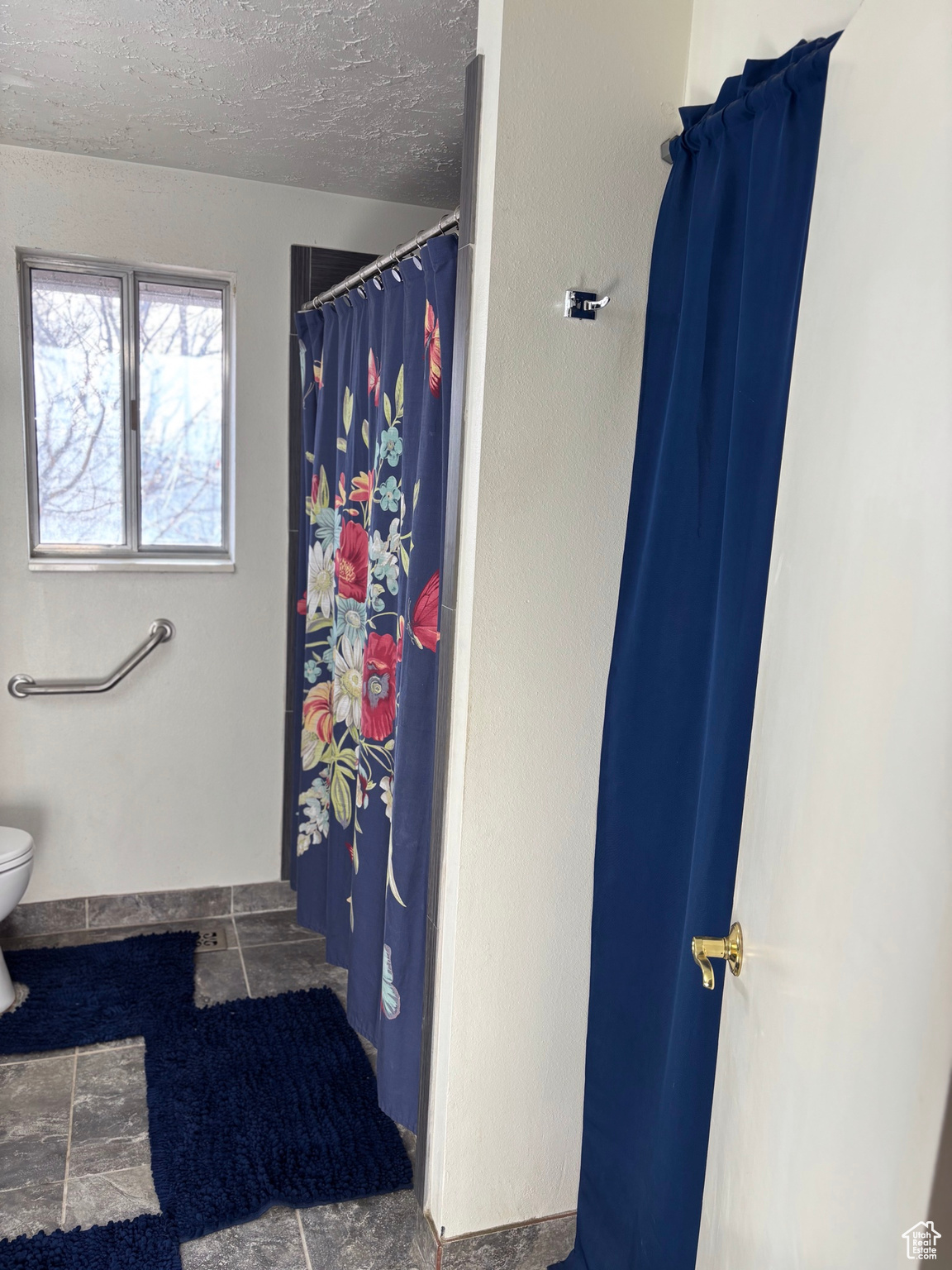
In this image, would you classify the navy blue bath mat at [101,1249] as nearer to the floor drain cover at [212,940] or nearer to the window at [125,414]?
the floor drain cover at [212,940]

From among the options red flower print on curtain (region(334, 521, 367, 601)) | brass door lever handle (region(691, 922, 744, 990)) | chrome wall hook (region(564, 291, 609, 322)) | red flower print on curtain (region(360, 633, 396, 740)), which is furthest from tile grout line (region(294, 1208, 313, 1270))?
chrome wall hook (region(564, 291, 609, 322))

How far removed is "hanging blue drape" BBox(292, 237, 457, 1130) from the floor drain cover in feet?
1.27

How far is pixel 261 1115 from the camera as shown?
214 centimetres

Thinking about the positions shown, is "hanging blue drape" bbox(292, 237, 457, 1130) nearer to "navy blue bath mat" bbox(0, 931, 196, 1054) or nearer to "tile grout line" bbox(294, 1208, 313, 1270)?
"tile grout line" bbox(294, 1208, 313, 1270)

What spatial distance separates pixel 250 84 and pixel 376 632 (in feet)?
4.07

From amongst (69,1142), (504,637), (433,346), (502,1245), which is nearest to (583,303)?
(433,346)

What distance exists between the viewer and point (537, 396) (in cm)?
152

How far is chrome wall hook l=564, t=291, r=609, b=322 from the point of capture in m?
1.50

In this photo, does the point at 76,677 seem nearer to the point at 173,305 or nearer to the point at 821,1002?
the point at 173,305

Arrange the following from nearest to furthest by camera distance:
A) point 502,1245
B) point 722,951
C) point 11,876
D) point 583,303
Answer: point 722,951 < point 583,303 < point 502,1245 < point 11,876

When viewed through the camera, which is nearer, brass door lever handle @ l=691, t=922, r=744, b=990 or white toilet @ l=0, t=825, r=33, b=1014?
brass door lever handle @ l=691, t=922, r=744, b=990

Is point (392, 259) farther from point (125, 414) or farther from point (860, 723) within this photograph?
point (860, 723)

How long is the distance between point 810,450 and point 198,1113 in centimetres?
201

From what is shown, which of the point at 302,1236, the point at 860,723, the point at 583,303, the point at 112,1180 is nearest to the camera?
the point at 860,723
